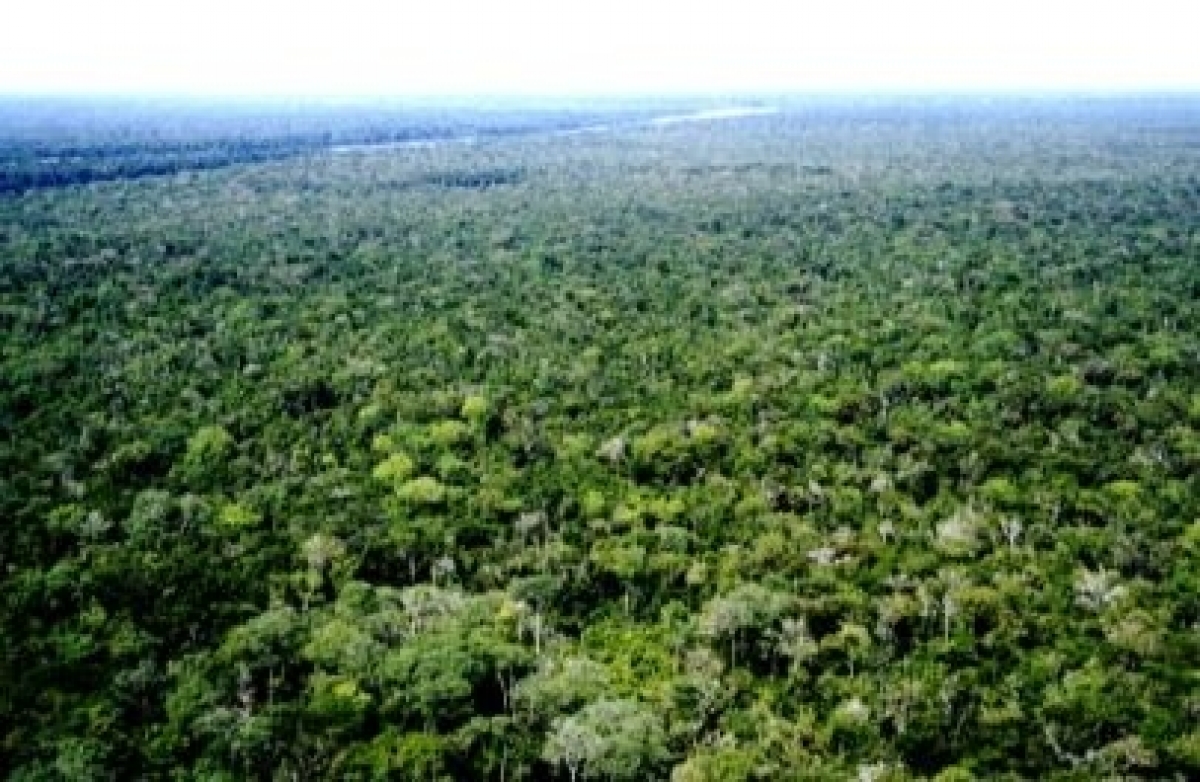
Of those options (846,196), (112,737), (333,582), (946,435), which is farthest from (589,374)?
(846,196)

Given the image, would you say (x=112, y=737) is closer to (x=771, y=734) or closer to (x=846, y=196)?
(x=771, y=734)

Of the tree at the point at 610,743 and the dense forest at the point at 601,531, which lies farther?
the dense forest at the point at 601,531

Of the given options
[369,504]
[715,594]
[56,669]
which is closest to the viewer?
[56,669]

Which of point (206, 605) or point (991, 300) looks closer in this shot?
point (206, 605)

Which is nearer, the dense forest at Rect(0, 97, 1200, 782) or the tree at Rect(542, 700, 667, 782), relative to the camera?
the tree at Rect(542, 700, 667, 782)

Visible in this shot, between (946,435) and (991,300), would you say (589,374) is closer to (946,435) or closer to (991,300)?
(946,435)

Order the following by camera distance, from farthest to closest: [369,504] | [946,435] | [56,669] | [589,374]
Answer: [589,374] < [946,435] < [369,504] < [56,669]

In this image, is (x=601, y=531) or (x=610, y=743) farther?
(x=601, y=531)
